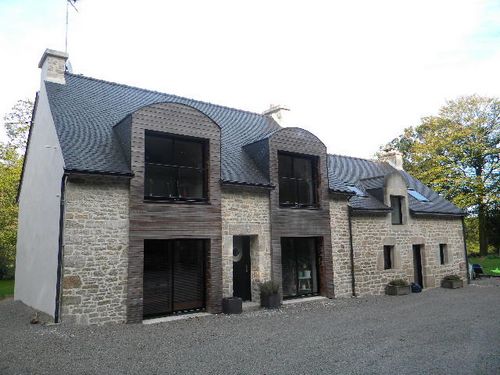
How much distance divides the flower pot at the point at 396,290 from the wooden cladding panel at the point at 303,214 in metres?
3.09

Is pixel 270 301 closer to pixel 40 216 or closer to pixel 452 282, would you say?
pixel 40 216

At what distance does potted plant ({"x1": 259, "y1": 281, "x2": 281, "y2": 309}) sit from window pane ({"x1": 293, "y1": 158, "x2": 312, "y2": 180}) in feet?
14.4

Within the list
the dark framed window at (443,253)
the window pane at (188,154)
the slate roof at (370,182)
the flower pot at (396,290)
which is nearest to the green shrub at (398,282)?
the flower pot at (396,290)

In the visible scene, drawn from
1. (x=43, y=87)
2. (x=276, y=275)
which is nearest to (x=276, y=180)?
(x=276, y=275)

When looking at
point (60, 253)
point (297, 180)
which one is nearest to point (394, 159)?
point (297, 180)

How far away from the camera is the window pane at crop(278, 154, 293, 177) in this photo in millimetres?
14258

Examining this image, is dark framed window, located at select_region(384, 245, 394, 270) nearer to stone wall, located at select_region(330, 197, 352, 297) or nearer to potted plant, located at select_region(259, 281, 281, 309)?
stone wall, located at select_region(330, 197, 352, 297)

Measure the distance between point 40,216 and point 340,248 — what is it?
10.5 meters

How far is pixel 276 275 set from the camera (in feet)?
41.9

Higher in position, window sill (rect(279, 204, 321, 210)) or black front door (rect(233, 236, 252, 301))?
window sill (rect(279, 204, 321, 210))

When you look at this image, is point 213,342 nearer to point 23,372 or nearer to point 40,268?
point 23,372

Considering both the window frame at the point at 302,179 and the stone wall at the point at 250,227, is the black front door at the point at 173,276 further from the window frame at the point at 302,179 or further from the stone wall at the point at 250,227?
the window frame at the point at 302,179

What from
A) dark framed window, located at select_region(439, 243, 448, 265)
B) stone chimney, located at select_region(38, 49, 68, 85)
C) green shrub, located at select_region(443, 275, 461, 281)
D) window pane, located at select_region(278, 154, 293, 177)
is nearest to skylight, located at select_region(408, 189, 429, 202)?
dark framed window, located at select_region(439, 243, 448, 265)

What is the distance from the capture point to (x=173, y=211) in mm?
10898
